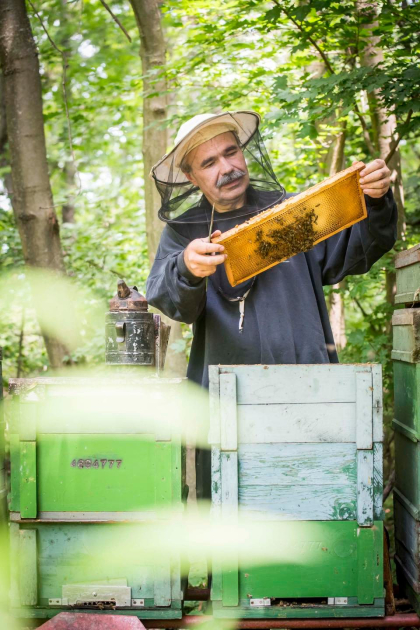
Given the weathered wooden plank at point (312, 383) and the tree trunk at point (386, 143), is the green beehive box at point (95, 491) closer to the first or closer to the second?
the weathered wooden plank at point (312, 383)

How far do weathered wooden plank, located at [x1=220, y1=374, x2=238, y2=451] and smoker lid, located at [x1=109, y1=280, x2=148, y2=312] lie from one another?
1.73 feet

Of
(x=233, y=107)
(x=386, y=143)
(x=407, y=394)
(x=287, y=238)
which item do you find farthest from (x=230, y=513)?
(x=233, y=107)

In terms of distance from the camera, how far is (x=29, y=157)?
4.08 metres

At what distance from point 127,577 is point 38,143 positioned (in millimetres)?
3056

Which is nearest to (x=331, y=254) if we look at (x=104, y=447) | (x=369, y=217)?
(x=369, y=217)

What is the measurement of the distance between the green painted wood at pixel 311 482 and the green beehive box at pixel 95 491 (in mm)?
304

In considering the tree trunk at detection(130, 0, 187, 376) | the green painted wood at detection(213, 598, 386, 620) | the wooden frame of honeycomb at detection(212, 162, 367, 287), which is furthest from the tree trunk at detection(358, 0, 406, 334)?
the green painted wood at detection(213, 598, 386, 620)

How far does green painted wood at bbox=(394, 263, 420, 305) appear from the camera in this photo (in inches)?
82.8

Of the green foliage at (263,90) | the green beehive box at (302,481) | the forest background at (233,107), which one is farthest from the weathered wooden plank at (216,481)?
the green foliage at (263,90)

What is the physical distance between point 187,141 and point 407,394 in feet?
4.13

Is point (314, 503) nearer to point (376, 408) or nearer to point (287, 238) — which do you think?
point (376, 408)

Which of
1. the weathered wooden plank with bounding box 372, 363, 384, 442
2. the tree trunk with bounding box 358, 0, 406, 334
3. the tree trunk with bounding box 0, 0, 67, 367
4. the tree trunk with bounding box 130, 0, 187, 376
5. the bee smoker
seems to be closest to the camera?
the weathered wooden plank with bounding box 372, 363, 384, 442

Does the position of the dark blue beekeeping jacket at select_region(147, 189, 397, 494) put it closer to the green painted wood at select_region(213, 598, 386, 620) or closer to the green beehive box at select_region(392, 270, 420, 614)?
the green beehive box at select_region(392, 270, 420, 614)

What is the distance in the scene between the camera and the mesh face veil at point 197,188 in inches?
96.2
